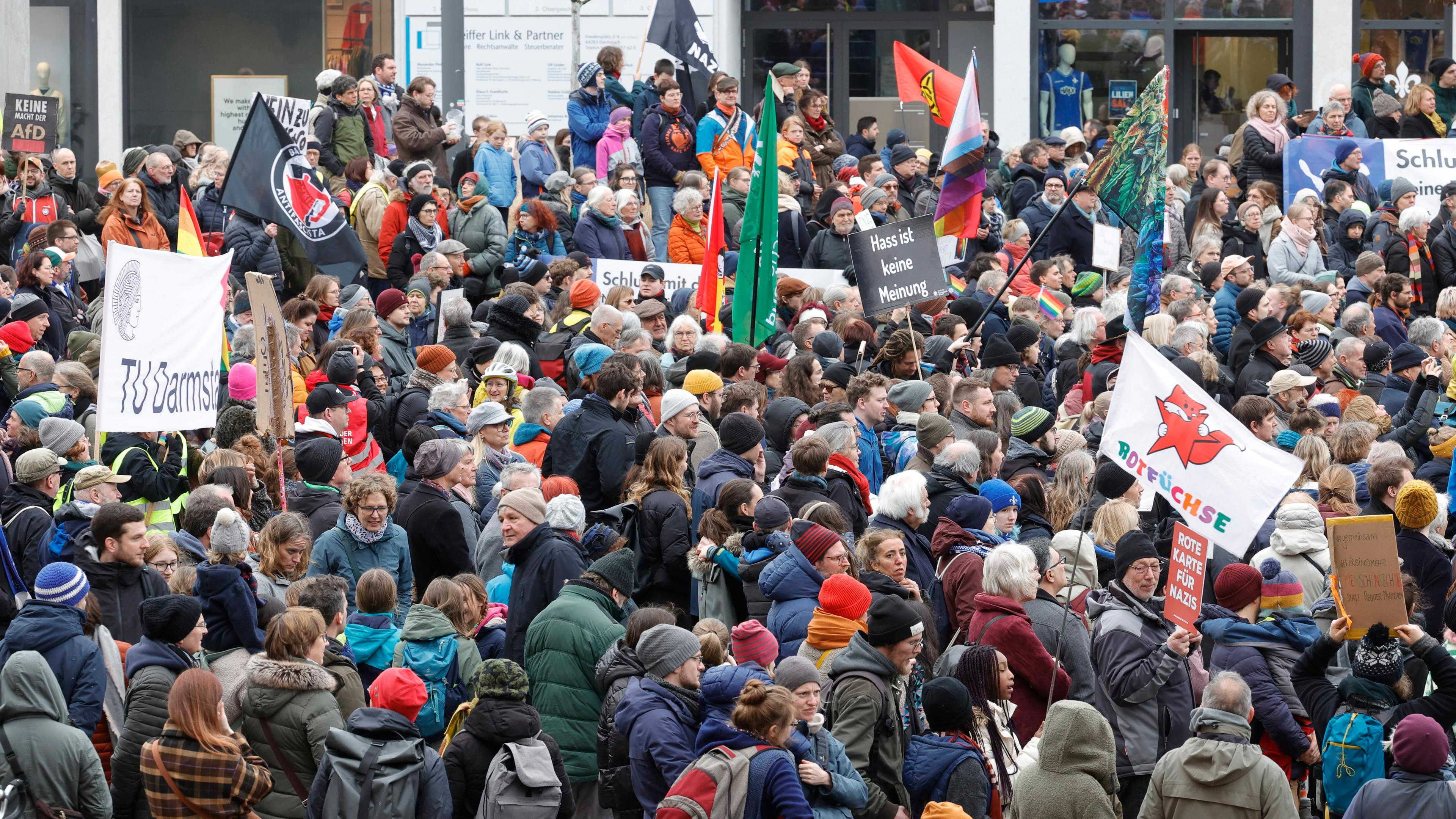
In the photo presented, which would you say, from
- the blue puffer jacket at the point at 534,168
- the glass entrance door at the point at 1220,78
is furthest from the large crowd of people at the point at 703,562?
the glass entrance door at the point at 1220,78

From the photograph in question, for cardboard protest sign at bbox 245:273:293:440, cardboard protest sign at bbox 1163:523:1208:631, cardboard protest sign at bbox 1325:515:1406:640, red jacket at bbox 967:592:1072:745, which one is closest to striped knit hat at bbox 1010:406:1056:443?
red jacket at bbox 967:592:1072:745

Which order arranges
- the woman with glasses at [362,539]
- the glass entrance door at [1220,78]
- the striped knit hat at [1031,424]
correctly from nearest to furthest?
the woman with glasses at [362,539] → the striped knit hat at [1031,424] → the glass entrance door at [1220,78]

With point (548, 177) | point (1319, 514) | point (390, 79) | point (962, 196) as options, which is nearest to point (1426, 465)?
point (1319, 514)

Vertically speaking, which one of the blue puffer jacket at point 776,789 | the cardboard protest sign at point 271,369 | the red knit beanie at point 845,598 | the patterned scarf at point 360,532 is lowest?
the blue puffer jacket at point 776,789

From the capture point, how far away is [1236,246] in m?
16.5

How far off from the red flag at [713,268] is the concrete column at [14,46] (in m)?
10.4

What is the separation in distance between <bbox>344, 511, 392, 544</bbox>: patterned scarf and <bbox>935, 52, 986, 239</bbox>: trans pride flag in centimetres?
688

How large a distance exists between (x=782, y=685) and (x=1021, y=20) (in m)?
21.6

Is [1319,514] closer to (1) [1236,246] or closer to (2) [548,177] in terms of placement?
(1) [1236,246]

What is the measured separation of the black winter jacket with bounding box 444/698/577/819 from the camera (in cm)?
641

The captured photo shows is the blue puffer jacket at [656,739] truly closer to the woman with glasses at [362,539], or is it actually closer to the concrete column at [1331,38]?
the woman with glasses at [362,539]

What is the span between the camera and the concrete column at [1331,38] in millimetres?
26469

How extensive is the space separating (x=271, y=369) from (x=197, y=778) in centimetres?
355

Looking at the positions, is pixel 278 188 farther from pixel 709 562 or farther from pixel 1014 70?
pixel 1014 70
